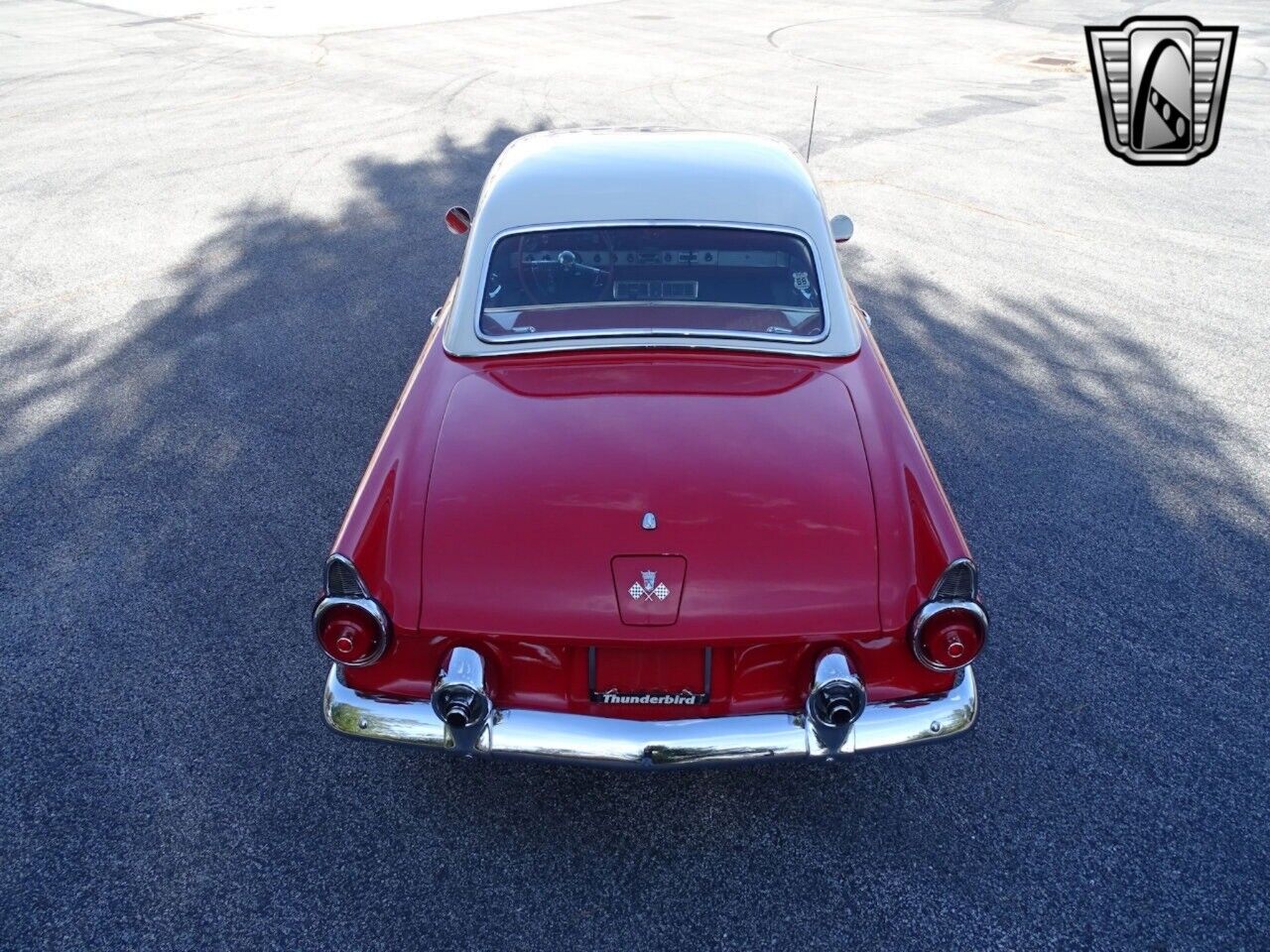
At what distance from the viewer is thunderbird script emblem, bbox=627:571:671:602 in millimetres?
2764

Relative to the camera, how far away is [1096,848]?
3062 millimetres

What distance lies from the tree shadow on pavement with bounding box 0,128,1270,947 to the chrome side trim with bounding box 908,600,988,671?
2.18 ft

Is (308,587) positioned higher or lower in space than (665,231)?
lower

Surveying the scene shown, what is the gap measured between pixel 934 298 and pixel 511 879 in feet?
18.2

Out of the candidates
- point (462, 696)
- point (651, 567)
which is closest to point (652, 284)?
point (651, 567)

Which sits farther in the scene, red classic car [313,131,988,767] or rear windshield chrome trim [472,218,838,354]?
rear windshield chrome trim [472,218,838,354]

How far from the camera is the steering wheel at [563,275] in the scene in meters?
3.86

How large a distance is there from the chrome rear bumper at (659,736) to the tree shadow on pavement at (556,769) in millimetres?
445

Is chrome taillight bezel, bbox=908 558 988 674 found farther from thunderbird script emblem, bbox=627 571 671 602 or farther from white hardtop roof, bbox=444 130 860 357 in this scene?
white hardtop roof, bbox=444 130 860 357

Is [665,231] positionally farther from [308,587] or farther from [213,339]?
[213,339]

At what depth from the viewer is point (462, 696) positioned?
2748mm

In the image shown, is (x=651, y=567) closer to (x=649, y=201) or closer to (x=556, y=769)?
(x=556, y=769)

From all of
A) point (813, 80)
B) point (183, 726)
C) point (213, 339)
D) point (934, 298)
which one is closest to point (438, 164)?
point (213, 339)

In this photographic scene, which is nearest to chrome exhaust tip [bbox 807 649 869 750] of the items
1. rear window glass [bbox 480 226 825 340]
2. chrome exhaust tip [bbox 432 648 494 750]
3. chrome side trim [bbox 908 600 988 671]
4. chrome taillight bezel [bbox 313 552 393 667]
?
chrome side trim [bbox 908 600 988 671]
